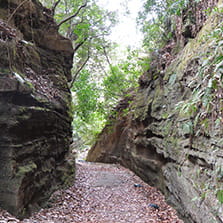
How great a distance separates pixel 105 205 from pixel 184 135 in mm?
2912

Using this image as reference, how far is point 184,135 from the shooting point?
427cm

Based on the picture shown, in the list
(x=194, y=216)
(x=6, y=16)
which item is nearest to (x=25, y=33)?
(x=6, y=16)

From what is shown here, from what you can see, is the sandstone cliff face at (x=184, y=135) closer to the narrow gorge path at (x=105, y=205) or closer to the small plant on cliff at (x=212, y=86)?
the small plant on cliff at (x=212, y=86)

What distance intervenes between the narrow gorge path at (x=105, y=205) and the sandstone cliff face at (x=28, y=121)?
0.36 metres

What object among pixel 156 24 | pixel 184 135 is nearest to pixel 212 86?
pixel 184 135

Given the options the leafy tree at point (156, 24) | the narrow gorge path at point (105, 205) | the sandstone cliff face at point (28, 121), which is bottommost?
the narrow gorge path at point (105, 205)

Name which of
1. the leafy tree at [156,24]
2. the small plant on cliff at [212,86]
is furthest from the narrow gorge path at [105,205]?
Result: the leafy tree at [156,24]

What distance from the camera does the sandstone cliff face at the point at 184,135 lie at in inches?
113

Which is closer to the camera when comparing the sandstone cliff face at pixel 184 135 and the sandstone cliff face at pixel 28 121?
the sandstone cliff face at pixel 184 135

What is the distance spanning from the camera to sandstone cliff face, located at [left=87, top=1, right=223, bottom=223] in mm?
2859

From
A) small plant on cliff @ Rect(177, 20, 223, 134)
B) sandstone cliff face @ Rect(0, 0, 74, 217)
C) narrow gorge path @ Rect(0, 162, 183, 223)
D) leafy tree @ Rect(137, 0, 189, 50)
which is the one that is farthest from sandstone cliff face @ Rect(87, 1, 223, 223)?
sandstone cliff face @ Rect(0, 0, 74, 217)

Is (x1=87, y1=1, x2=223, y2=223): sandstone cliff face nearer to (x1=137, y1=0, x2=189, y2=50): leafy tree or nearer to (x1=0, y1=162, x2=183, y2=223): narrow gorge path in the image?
(x1=0, y1=162, x2=183, y2=223): narrow gorge path

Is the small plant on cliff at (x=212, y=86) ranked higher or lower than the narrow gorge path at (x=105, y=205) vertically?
higher

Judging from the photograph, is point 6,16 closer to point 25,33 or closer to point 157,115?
point 25,33
